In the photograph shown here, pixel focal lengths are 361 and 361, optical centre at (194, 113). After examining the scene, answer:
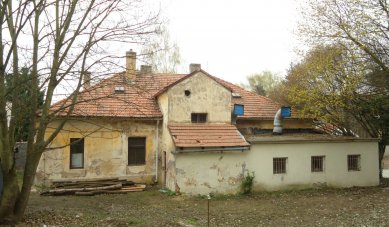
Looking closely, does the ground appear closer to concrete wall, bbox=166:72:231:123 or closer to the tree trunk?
the tree trunk

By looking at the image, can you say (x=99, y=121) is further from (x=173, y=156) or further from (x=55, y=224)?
(x=55, y=224)

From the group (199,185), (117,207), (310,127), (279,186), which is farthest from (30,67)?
(310,127)

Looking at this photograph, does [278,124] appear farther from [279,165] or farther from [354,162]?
[354,162]

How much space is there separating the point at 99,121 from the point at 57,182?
350 cm

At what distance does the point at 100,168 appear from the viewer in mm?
18172

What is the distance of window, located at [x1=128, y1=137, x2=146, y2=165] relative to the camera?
18.9m

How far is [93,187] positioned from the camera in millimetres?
16625

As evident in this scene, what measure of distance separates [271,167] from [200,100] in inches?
190

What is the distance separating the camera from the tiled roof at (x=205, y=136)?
16641 millimetres

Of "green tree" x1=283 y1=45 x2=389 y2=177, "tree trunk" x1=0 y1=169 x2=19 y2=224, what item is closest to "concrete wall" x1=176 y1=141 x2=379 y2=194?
"green tree" x1=283 y1=45 x2=389 y2=177

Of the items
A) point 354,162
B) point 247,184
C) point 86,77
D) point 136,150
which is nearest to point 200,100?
point 136,150

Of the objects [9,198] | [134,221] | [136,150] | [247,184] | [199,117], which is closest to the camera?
[9,198]

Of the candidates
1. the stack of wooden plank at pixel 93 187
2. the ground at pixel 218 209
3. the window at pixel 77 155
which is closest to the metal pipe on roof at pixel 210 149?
the ground at pixel 218 209

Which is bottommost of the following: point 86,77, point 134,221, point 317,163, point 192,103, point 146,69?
point 134,221
